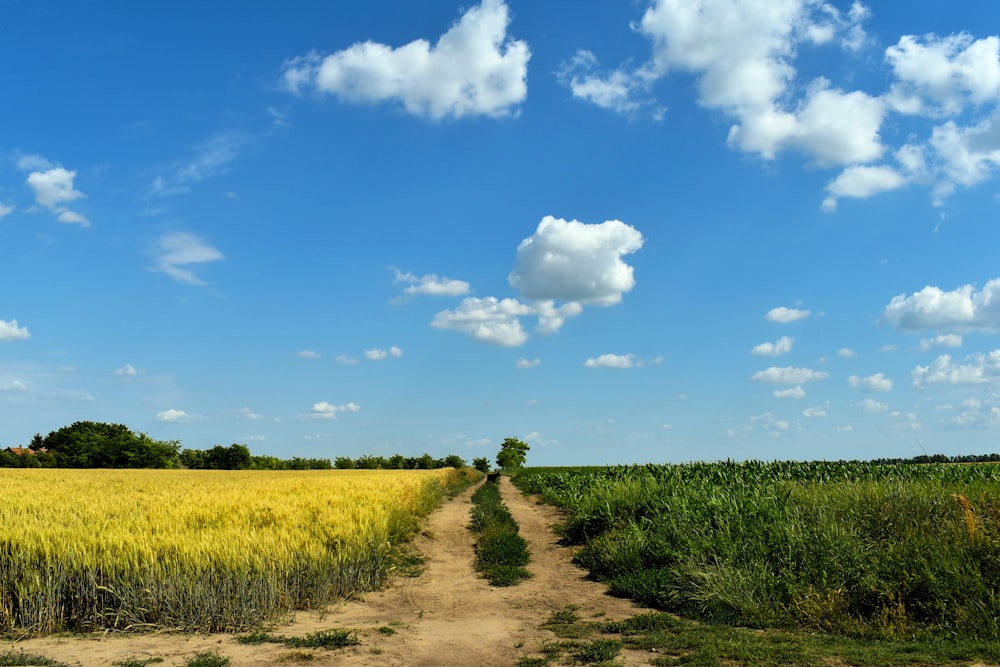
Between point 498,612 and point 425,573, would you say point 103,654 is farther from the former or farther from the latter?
point 425,573

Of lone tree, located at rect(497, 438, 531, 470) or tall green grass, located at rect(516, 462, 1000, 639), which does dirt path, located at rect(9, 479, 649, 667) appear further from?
lone tree, located at rect(497, 438, 531, 470)

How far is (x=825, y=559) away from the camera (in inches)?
422

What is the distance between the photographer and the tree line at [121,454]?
86375mm

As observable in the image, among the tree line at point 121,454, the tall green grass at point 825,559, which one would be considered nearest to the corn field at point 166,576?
the tall green grass at point 825,559

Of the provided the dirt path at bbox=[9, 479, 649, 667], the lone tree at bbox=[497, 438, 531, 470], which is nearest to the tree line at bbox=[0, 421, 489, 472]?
the lone tree at bbox=[497, 438, 531, 470]

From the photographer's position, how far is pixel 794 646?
27.0ft

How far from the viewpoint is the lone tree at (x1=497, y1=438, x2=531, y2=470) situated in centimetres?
12750

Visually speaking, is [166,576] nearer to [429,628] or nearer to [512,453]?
[429,628]

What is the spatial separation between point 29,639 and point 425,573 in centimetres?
753

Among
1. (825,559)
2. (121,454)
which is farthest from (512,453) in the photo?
(825,559)

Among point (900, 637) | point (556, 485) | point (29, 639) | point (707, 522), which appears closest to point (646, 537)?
point (707, 522)

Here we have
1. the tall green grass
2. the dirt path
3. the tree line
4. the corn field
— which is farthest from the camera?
the tree line

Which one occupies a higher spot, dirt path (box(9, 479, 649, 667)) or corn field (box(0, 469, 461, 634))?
corn field (box(0, 469, 461, 634))

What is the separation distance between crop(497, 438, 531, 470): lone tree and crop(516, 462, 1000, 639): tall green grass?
373 ft
